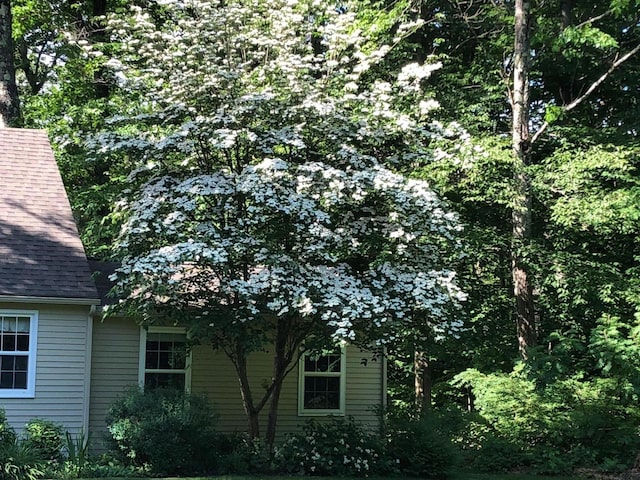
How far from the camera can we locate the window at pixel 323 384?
13.2 m

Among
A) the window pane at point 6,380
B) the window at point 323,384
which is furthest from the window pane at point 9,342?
the window at point 323,384

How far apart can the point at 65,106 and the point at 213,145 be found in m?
11.7

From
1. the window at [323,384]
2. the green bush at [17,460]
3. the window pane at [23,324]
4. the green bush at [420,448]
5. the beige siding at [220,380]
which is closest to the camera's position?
the green bush at [17,460]

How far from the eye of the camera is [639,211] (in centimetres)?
1293

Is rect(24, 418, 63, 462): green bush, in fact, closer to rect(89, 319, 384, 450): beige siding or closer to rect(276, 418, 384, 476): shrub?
rect(89, 319, 384, 450): beige siding

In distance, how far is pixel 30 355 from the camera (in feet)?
36.9

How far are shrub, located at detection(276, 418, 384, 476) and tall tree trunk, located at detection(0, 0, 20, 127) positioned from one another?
1034 cm

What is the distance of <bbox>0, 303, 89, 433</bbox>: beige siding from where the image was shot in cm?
1117

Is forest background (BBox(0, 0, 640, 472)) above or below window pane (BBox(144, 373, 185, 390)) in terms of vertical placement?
above

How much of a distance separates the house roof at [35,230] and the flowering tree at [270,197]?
62.2 inches

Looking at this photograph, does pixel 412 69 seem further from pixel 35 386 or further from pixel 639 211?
pixel 35 386

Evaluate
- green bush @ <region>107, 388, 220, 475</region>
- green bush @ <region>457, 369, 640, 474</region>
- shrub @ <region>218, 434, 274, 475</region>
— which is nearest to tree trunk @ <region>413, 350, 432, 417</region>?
green bush @ <region>457, 369, 640, 474</region>

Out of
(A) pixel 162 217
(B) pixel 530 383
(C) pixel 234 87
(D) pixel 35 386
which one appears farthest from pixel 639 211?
(D) pixel 35 386

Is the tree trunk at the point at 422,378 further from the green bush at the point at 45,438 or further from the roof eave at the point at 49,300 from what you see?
the green bush at the point at 45,438
